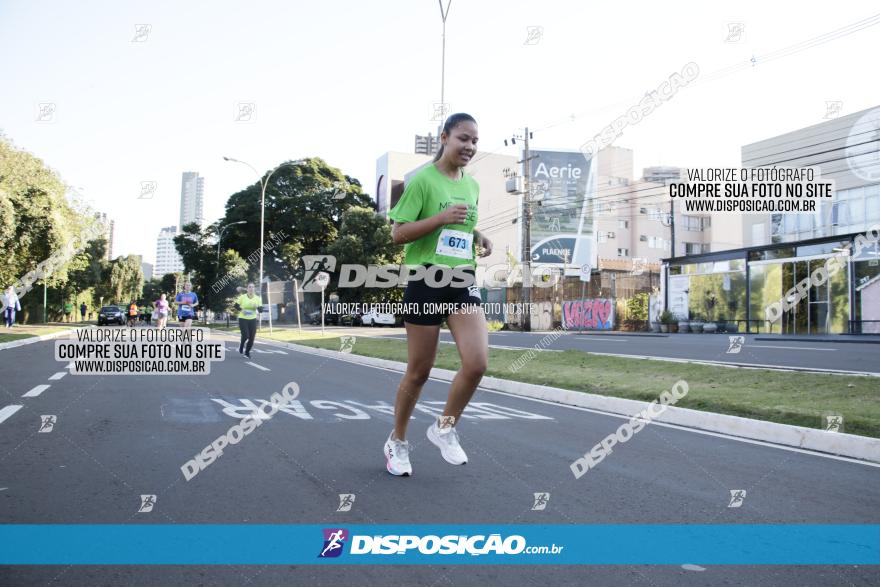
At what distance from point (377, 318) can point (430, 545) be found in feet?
149

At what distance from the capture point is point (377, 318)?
48.0 metres

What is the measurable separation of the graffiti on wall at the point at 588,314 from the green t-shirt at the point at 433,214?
3618 cm

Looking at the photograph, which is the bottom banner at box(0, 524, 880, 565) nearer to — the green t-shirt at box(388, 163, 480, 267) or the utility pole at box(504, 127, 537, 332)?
the green t-shirt at box(388, 163, 480, 267)

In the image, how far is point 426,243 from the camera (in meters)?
4.05

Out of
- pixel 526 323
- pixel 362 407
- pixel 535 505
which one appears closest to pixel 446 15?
pixel 362 407

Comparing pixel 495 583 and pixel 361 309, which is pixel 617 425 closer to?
pixel 495 583

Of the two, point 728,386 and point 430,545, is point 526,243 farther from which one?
point 430,545

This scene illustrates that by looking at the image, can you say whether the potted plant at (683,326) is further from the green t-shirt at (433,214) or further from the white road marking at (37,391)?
the green t-shirt at (433,214)

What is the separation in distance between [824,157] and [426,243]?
141 feet

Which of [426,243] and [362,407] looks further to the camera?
[362,407]

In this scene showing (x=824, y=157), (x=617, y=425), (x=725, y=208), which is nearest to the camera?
(x=617, y=425)

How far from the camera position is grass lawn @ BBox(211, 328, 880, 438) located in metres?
6.88

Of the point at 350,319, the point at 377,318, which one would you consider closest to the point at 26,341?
the point at 377,318

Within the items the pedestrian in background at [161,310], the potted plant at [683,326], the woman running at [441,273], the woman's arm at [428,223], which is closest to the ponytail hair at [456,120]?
the woman running at [441,273]
